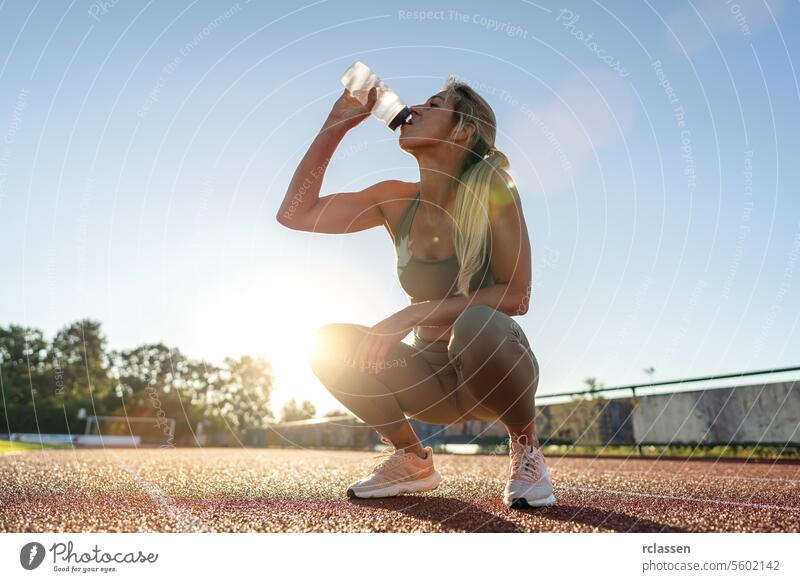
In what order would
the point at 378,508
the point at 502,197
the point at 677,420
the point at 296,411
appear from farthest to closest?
the point at 296,411 < the point at 677,420 < the point at 502,197 < the point at 378,508

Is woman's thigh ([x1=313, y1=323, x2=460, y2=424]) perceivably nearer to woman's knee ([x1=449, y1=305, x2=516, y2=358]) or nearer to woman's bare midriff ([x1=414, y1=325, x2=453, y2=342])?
woman's bare midriff ([x1=414, y1=325, x2=453, y2=342])

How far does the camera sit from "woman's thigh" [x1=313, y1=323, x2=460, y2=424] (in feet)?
10.1

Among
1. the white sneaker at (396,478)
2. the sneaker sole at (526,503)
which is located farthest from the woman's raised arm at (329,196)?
the sneaker sole at (526,503)

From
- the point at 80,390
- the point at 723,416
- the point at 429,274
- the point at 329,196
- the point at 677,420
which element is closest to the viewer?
the point at 429,274

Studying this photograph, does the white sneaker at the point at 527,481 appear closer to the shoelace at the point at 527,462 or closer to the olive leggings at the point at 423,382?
the shoelace at the point at 527,462

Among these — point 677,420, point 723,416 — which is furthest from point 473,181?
point 677,420

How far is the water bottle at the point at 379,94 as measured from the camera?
327cm

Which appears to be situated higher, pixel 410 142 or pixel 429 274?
pixel 410 142

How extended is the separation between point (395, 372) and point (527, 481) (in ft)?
2.91

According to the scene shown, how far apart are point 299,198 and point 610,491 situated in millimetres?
2705

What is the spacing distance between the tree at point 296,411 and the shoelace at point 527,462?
103 feet

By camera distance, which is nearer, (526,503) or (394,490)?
(526,503)

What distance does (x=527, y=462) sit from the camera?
2779 millimetres

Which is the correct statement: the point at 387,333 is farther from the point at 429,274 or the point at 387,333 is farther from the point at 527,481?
the point at 527,481
